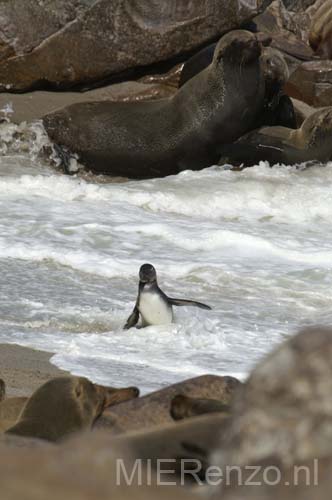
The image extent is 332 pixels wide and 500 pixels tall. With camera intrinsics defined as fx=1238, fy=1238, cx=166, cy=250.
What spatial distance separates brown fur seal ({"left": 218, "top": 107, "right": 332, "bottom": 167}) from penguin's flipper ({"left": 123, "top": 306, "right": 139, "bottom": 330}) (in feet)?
24.7

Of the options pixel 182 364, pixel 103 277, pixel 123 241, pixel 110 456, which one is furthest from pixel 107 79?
pixel 110 456

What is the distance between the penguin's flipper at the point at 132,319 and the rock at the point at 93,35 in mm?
8768

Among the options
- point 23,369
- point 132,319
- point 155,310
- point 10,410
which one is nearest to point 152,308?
point 155,310

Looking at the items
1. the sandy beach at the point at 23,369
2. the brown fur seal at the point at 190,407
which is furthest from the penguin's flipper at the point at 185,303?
the brown fur seal at the point at 190,407

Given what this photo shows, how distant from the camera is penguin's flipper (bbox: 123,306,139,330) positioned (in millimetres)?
7801

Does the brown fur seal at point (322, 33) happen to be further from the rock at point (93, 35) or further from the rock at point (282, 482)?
the rock at point (282, 482)

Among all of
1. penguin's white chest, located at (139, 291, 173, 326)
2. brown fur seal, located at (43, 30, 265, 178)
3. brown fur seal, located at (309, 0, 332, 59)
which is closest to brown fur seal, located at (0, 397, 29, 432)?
penguin's white chest, located at (139, 291, 173, 326)

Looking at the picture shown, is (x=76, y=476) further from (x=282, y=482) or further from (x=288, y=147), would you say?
(x=288, y=147)

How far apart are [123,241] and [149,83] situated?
19.8ft

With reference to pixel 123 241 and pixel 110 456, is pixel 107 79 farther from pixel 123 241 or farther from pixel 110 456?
pixel 110 456

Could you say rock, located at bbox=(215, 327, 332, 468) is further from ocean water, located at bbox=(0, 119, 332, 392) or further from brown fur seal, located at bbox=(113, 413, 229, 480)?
ocean water, located at bbox=(0, 119, 332, 392)

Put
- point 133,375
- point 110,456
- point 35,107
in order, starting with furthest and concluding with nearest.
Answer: point 35,107
point 133,375
point 110,456

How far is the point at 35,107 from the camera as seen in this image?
16297 millimetres

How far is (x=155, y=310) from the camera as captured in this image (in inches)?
311
